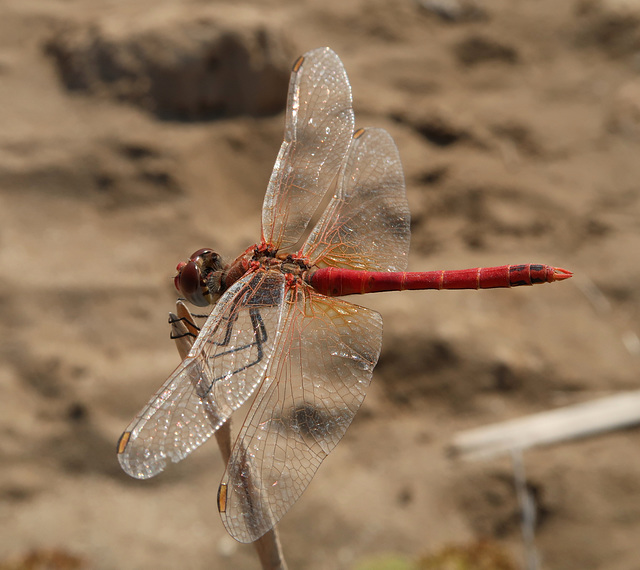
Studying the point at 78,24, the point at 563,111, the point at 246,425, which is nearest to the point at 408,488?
the point at 246,425

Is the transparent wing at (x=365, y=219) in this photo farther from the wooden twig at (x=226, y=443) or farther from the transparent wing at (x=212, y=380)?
the wooden twig at (x=226, y=443)

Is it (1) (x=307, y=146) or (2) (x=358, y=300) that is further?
(2) (x=358, y=300)

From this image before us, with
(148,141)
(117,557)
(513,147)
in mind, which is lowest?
(117,557)

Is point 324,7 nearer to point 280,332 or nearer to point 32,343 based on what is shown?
point 32,343

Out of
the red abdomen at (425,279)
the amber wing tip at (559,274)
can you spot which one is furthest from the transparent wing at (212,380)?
the amber wing tip at (559,274)

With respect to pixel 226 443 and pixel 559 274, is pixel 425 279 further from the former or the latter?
pixel 226 443

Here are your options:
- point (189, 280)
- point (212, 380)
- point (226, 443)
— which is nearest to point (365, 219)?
point (189, 280)
